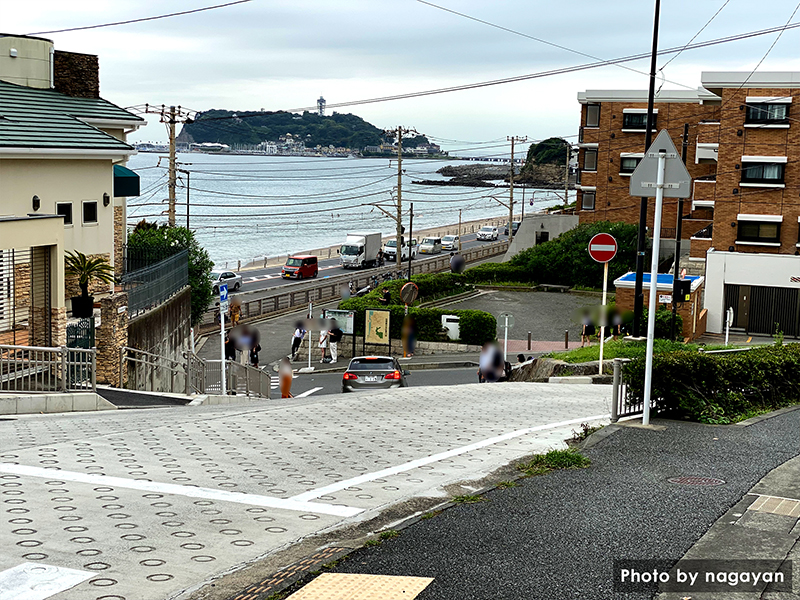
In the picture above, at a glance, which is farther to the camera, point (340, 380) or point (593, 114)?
point (593, 114)

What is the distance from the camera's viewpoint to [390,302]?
44.4m

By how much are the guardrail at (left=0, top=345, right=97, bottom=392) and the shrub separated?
43.2 meters

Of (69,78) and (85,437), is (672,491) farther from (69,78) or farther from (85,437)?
(69,78)

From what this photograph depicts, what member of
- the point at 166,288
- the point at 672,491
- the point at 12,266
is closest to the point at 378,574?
the point at 672,491

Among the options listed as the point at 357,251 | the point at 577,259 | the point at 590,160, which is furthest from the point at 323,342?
the point at 357,251

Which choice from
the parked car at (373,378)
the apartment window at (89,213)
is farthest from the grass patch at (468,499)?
the apartment window at (89,213)

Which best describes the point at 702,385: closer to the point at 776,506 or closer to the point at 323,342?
the point at 776,506

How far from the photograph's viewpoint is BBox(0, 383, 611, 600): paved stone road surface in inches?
242

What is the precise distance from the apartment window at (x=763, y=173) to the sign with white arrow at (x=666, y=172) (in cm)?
3589

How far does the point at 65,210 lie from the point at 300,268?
49.7m

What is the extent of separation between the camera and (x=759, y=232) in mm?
43188

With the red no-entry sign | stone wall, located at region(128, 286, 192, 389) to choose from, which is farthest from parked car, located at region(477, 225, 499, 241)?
the red no-entry sign

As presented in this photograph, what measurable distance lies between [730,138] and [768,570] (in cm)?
4173

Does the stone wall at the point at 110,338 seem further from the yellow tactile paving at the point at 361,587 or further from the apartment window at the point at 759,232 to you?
the apartment window at the point at 759,232
